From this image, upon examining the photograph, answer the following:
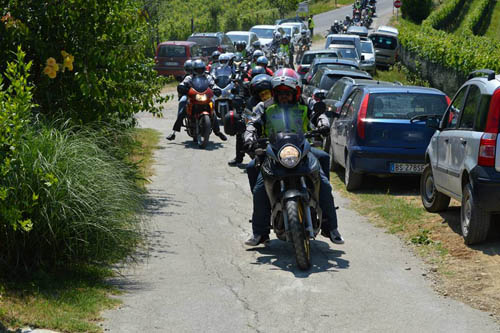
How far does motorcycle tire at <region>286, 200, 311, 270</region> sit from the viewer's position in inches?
313

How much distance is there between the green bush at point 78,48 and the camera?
10.1 m

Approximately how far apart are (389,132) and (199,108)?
262 inches

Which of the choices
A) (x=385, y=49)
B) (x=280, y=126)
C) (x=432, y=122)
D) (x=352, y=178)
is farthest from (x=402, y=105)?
(x=385, y=49)

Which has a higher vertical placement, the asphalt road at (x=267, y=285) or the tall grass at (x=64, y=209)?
the tall grass at (x=64, y=209)

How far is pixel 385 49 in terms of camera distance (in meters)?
45.2

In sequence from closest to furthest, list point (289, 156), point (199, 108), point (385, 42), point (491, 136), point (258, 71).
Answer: point (289, 156) → point (491, 136) → point (258, 71) → point (199, 108) → point (385, 42)

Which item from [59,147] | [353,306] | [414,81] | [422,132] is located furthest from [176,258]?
[414,81]

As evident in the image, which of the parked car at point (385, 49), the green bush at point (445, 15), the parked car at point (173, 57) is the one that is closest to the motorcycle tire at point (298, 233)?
the parked car at point (173, 57)

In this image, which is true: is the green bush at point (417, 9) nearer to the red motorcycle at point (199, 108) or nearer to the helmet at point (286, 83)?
the red motorcycle at point (199, 108)

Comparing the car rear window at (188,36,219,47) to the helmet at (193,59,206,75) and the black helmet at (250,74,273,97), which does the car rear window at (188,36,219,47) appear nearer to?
the helmet at (193,59,206,75)

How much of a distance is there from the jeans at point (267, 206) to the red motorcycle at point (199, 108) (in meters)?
9.33

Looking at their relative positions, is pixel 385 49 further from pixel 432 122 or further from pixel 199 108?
pixel 432 122

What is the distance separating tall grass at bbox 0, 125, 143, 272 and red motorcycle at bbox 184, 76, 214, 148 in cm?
981

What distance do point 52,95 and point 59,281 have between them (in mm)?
3690
